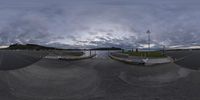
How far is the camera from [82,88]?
622 inches

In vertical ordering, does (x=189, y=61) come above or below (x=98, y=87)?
above

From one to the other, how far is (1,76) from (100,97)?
8263 millimetres

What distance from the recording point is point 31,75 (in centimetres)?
2002

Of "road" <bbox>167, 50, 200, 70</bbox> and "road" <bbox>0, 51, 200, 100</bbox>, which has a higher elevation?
"road" <bbox>167, 50, 200, 70</bbox>

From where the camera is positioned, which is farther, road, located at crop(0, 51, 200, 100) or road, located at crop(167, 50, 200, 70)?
road, located at crop(167, 50, 200, 70)

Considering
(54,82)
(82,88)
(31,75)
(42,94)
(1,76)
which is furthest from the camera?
(31,75)

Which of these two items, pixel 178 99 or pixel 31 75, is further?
pixel 31 75

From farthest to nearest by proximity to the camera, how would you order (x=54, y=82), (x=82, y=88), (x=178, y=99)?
1. (x=54, y=82)
2. (x=82, y=88)
3. (x=178, y=99)

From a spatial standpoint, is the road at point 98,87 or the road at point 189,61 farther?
the road at point 189,61

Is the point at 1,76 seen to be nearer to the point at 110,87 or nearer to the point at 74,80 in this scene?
the point at 74,80

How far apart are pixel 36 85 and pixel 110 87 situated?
4.30 metres

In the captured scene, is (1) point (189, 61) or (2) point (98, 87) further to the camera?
(1) point (189, 61)

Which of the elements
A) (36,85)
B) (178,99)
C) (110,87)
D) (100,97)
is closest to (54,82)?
(36,85)

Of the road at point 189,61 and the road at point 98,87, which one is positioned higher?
the road at point 189,61
